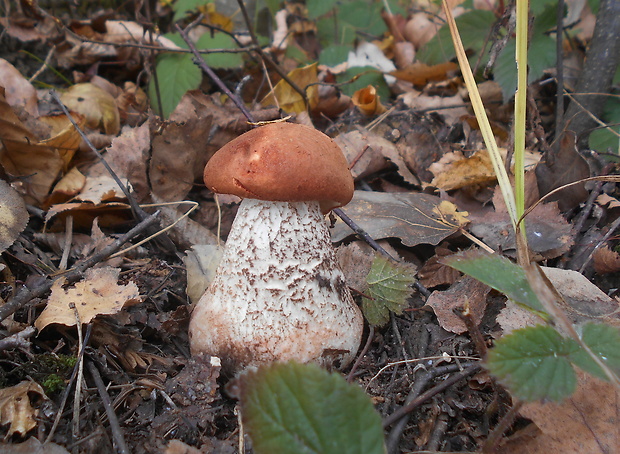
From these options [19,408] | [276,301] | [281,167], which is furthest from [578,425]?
[19,408]

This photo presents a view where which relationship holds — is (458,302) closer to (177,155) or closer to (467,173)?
(467,173)

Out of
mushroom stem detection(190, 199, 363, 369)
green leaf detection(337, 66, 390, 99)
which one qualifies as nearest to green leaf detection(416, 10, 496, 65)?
green leaf detection(337, 66, 390, 99)

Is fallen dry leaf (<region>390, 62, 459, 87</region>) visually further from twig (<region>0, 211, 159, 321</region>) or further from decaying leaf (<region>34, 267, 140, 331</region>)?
decaying leaf (<region>34, 267, 140, 331</region>)

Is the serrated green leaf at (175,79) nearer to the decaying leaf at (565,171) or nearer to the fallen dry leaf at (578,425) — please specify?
the decaying leaf at (565,171)

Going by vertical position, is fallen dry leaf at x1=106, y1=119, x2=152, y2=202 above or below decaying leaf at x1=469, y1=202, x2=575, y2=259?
below

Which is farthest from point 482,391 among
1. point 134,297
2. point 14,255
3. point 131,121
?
point 131,121

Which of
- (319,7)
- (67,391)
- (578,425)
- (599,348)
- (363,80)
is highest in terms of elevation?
(319,7)
